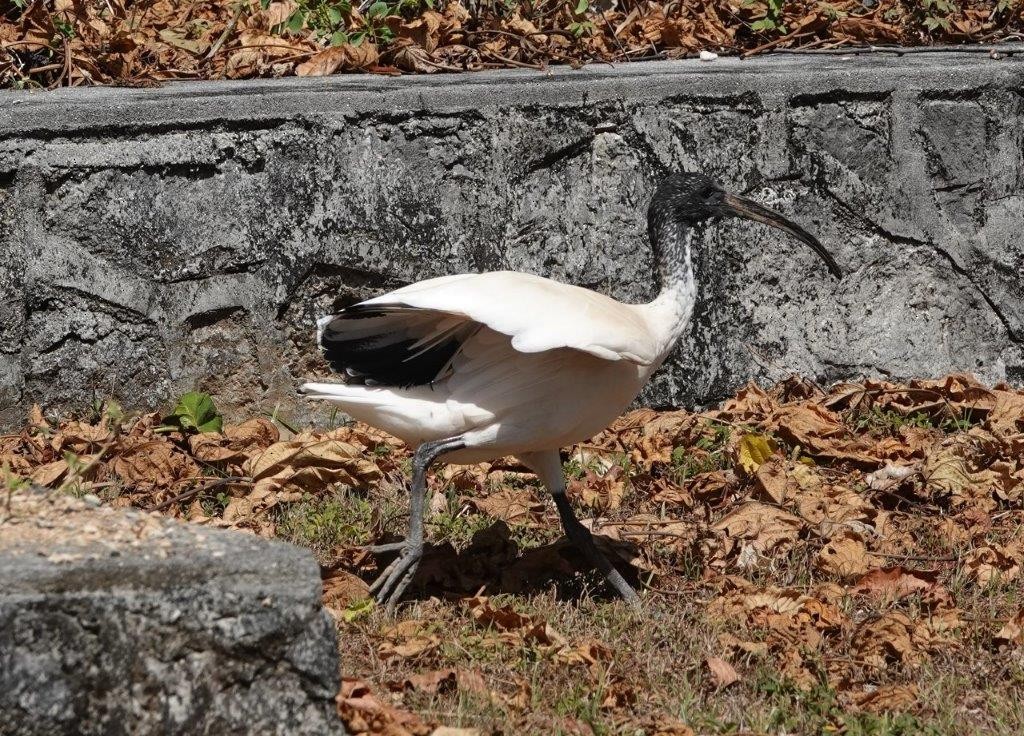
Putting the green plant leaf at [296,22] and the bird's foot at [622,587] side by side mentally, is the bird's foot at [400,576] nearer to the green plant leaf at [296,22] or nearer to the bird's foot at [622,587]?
the bird's foot at [622,587]

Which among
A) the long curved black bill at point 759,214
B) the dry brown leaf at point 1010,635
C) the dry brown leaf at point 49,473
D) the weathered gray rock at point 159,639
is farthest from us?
the dry brown leaf at point 49,473

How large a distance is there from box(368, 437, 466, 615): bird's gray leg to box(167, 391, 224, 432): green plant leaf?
134cm

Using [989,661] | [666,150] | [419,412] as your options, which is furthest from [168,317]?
[989,661]

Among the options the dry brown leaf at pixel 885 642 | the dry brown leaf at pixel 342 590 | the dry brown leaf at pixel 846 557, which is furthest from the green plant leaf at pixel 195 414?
the dry brown leaf at pixel 885 642

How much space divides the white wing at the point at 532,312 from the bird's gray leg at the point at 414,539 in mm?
448

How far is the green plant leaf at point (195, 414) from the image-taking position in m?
5.61

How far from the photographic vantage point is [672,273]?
15.8 ft

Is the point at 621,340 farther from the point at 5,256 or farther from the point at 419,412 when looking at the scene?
the point at 5,256

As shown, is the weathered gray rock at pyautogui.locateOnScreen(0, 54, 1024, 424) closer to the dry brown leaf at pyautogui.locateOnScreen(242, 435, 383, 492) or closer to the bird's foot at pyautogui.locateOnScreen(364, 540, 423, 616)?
the dry brown leaf at pyautogui.locateOnScreen(242, 435, 383, 492)

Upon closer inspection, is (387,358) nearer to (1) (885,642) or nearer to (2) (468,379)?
(2) (468,379)

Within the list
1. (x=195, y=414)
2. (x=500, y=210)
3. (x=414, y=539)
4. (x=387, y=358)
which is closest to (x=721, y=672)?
(x=414, y=539)

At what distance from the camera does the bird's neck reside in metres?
4.70

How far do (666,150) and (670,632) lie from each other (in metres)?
2.19

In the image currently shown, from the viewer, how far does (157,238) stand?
556 cm
